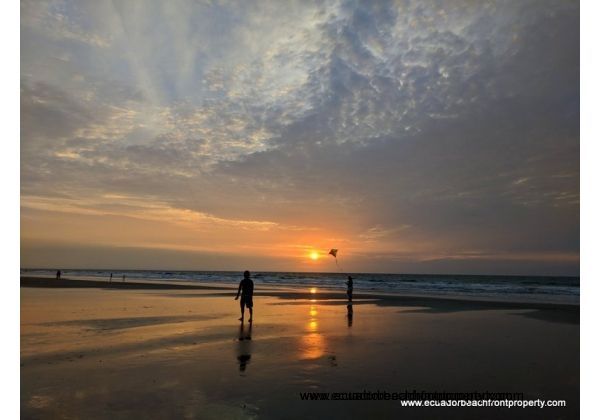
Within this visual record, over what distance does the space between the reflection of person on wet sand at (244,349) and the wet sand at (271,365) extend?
3cm

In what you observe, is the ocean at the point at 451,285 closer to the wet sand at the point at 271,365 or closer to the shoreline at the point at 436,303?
the shoreline at the point at 436,303

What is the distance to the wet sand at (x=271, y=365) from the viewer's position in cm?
763

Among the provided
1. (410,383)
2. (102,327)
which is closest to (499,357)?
(410,383)

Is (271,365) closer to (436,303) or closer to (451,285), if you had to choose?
(436,303)

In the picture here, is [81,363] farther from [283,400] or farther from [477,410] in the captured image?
[477,410]

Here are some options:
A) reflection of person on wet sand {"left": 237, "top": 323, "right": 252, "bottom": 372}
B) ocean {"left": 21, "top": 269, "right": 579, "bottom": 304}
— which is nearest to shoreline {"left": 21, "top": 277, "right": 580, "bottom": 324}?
ocean {"left": 21, "top": 269, "right": 579, "bottom": 304}

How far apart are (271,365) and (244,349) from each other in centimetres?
215

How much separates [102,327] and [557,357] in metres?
17.0

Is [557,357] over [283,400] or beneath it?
beneath

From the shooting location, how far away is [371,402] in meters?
8.09

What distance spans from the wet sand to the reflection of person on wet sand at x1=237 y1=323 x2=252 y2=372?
29 mm

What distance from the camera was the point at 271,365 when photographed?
10469mm

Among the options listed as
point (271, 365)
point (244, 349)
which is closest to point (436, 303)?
point (244, 349)

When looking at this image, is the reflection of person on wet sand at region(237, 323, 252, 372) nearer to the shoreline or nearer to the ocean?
the shoreline
